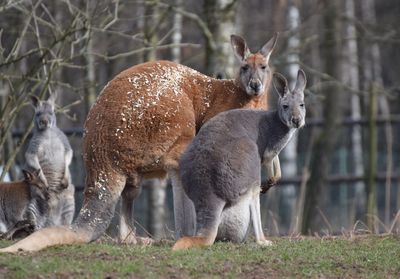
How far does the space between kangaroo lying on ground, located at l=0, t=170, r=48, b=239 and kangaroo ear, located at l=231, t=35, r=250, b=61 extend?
215 centimetres

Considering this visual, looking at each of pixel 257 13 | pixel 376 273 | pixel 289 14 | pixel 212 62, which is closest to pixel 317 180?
pixel 212 62

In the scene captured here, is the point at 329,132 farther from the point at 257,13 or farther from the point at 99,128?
the point at 257,13

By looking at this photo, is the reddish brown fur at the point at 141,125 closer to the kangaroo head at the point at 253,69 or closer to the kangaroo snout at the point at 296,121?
the kangaroo head at the point at 253,69

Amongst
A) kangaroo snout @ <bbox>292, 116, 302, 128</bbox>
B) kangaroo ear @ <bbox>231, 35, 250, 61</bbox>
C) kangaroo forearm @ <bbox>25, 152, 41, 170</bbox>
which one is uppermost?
kangaroo ear @ <bbox>231, 35, 250, 61</bbox>

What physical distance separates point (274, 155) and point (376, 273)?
5.23ft

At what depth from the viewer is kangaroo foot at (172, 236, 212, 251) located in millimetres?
6914

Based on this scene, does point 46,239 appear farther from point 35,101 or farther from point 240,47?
point 35,101

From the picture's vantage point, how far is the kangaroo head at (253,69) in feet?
27.1

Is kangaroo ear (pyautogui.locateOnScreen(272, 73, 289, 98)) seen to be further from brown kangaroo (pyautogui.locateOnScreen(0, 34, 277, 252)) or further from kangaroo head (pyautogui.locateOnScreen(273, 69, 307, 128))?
brown kangaroo (pyautogui.locateOnScreen(0, 34, 277, 252))

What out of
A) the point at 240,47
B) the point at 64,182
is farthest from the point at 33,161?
the point at 240,47

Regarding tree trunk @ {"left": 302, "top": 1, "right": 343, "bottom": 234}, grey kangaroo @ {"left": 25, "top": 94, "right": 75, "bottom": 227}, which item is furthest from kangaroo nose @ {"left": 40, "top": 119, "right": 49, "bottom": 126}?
tree trunk @ {"left": 302, "top": 1, "right": 343, "bottom": 234}

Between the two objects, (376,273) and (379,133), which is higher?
(379,133)

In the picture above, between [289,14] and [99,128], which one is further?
[289,14]

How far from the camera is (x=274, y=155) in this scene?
779 cm
